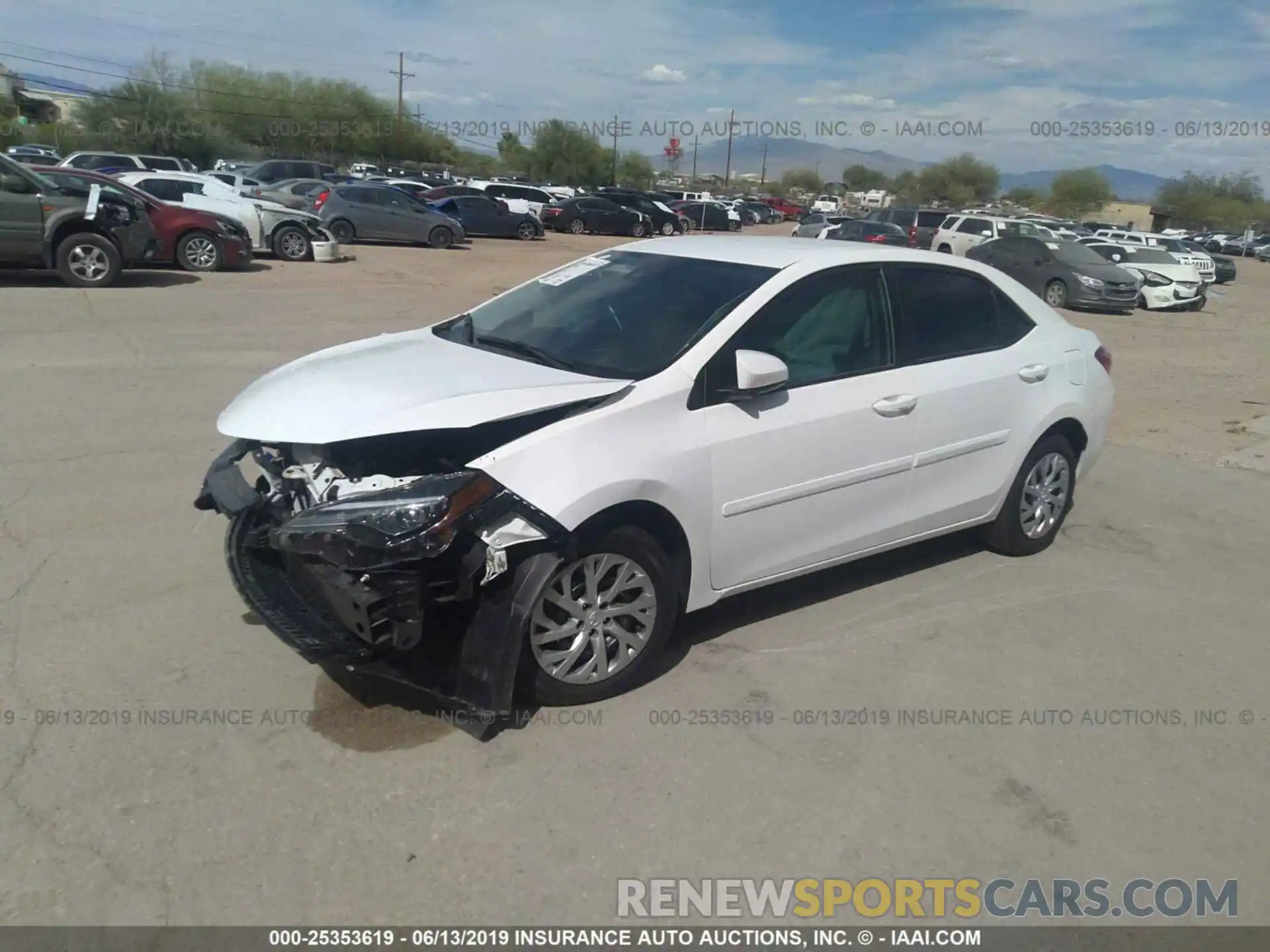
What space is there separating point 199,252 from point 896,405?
1498 cm

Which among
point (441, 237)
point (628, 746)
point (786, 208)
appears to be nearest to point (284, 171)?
point (441, 237)

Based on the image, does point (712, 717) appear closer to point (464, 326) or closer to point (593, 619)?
point (593, 619)

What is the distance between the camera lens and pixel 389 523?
11.0 feet

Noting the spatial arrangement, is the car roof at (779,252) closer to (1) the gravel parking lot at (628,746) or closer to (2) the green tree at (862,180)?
(1) the gravel parking lot at (628,746)

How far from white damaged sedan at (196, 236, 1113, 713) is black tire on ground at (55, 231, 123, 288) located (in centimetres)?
1089

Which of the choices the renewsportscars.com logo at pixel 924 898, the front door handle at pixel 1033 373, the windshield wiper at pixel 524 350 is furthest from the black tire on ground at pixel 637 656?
the front door handle at pixel 1033 373

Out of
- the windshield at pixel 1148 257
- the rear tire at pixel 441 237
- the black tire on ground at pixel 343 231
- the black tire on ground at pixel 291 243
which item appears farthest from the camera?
the rear tire at pixel 441 237

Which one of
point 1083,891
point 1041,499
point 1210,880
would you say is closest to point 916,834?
point 1083,891

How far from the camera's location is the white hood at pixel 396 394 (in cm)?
360

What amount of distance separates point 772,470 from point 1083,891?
6.31 ft

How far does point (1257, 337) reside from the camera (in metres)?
19.4

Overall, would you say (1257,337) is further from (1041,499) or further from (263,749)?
(263,749)

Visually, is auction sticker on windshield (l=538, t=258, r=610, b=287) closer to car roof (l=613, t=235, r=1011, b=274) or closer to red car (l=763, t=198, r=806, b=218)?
car roof (l=613, t=235, r=1011, b=274)

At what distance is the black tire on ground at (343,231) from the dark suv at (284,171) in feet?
18.8
